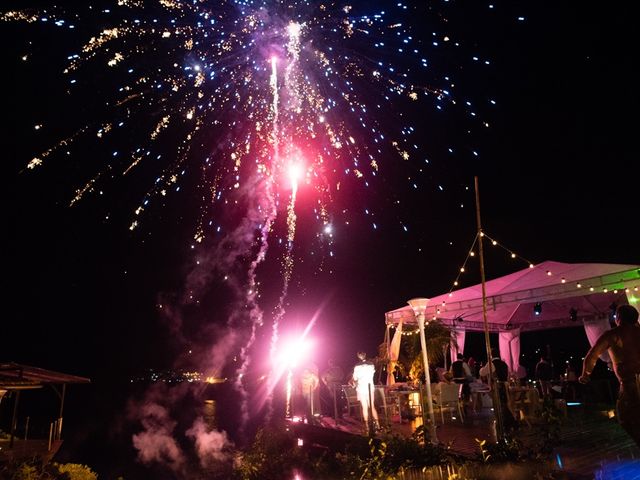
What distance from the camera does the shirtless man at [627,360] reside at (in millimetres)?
4297

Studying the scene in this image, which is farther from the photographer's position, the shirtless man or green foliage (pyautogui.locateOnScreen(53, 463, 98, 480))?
green foliage (pyautogui.locateOnScreen(53, 463, 98, 480))

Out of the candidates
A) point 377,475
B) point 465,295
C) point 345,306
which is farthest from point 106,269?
point 377,475

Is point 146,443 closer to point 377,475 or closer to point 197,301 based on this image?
point 377,475

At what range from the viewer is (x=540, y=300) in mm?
10445

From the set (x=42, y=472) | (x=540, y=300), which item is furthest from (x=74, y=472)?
(x=540, y=300)

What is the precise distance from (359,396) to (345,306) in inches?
1113

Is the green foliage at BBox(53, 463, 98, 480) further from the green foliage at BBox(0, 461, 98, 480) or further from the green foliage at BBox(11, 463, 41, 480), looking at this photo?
the green foliage at BBox(11, 463, 41, 480)

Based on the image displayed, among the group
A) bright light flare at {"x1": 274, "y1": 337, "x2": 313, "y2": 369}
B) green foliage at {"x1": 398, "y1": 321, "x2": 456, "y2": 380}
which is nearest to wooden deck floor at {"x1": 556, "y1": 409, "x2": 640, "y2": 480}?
green foliage at {"x1": 398, "y1": 321, "x2": 456, "y2": 380}

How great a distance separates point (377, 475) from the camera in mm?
5691

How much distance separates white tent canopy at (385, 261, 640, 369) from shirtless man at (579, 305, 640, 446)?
508 cm

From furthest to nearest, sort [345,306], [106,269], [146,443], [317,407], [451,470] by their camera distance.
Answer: [106,269]
[345,306]
[146,443]
[317,407]
[451,470]

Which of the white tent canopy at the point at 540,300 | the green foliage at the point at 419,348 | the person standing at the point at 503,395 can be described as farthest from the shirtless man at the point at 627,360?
the green foliage at the point at 419,348

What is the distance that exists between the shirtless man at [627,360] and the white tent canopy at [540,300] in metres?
5.08

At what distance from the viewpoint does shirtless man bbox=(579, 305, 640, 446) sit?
430 centimetres
